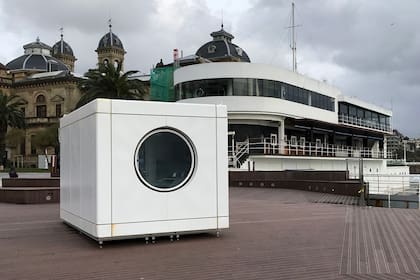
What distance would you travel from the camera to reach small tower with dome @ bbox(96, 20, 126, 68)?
10506 cm

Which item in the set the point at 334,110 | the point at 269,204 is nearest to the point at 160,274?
the point at 269,204

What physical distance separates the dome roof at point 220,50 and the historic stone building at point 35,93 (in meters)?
20.3

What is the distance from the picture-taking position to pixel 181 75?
3888cm

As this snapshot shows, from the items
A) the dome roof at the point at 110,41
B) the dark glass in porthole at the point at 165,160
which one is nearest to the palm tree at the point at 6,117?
the dome roof at the point at 110,41

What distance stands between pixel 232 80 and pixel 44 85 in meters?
51.5

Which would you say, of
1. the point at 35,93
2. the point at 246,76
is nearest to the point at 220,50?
the point at 35,93

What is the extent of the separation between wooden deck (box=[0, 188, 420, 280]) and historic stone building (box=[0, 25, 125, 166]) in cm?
6095

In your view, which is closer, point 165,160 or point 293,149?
point 165,160

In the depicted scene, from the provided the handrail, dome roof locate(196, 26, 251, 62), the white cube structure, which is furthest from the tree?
the white cube structure

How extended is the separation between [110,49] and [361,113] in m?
63.9

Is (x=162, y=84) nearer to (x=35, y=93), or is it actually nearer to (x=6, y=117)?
(x=6, y=117)

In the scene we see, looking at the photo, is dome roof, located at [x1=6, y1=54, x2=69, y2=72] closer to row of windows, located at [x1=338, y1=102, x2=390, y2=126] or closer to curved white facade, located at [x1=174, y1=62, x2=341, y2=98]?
row of windows, located at [x1=338, y1=102, x2=390, y2=126]

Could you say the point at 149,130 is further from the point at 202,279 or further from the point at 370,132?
the point at 370,132

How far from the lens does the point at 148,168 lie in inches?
360
